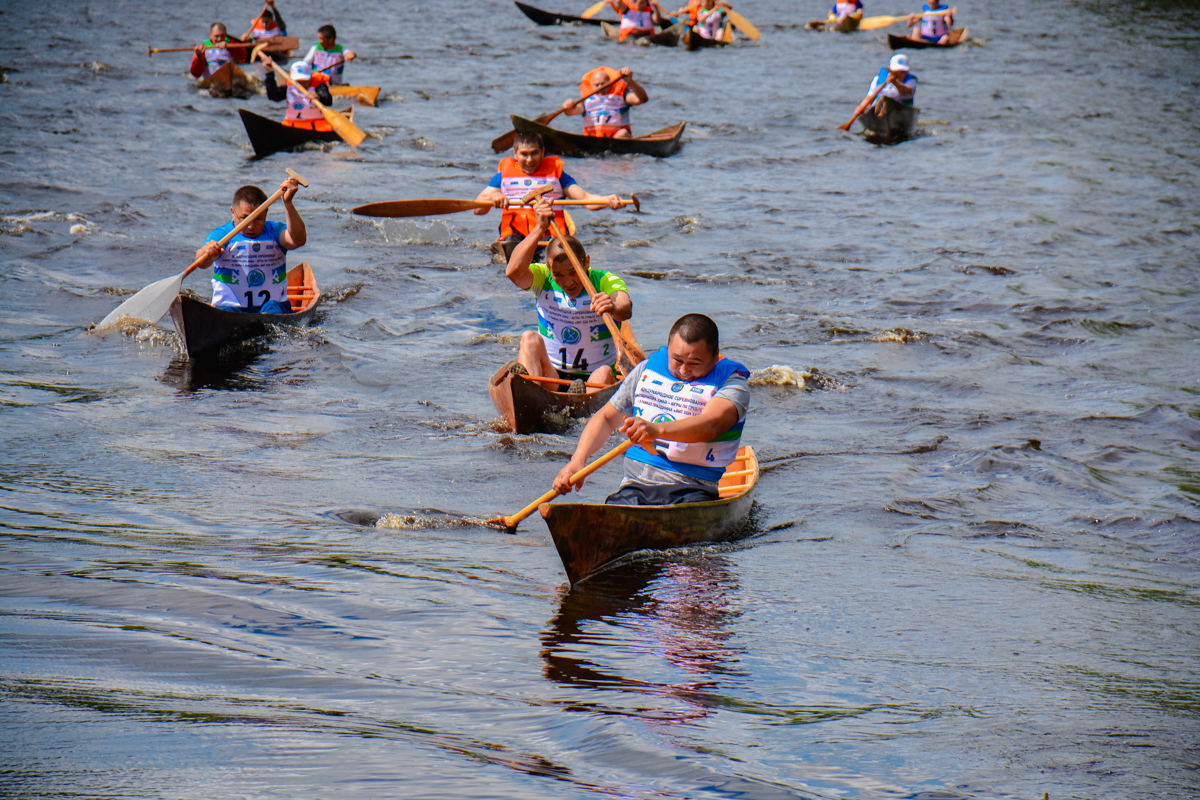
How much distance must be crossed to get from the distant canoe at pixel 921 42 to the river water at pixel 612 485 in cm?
1118

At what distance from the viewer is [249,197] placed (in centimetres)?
914

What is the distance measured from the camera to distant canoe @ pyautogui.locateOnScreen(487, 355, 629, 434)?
7.57 meters

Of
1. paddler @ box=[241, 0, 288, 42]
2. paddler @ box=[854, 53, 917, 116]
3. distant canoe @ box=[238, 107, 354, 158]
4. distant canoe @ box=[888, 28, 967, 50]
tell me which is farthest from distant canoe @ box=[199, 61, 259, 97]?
Result: distant canoe @ box=[888, 28, 967, 50]

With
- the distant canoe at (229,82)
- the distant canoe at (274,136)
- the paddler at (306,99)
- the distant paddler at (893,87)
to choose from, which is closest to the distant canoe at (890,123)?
the distant paddler at (893,87)

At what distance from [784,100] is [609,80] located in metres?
7.53

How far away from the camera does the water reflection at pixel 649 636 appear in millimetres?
4086

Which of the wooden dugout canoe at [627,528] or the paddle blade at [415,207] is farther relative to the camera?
the paddle blade at [415,207]

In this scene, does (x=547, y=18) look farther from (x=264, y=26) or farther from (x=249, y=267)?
(x=249, y=267)

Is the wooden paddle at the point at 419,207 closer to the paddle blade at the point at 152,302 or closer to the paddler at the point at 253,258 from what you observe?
the paddler at the point at 253,258

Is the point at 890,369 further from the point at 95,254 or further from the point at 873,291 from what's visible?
the point at 95,254

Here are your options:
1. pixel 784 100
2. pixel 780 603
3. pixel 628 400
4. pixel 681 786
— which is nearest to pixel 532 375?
pixel 628 400

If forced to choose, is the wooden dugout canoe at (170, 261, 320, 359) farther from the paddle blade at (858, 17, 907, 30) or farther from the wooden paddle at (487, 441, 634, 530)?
the paddle blade at (858, 17, 907, 30)

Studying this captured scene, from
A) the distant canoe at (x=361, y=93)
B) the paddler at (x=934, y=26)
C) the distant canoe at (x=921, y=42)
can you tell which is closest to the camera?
the distant canoe at (x=361, y=93)

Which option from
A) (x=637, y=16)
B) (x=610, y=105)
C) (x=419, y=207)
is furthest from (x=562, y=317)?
(x=637, y=16)
